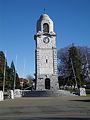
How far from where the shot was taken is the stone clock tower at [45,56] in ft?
248

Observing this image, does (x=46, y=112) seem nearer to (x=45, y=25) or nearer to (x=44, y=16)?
(x=45, y=25)

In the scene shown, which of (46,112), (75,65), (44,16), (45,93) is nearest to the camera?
(46,112)

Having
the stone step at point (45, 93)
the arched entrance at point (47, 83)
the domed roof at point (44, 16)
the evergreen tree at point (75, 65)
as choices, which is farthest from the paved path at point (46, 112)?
the evergreen tree at point (75, 65)

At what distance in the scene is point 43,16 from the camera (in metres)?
Answer: 81.1

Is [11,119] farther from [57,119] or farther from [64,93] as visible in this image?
[64,93]

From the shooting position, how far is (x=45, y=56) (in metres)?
77.4

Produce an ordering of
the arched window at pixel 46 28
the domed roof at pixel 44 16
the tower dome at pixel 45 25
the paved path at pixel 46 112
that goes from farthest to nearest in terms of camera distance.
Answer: the domed roof at pixel 44 16, the arched window at pixel 46 28, the tower dome at pixel 45 25, the paved path at pixel 46 112

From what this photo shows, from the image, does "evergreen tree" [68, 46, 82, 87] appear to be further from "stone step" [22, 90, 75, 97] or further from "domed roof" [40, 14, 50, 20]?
"stone step" [22, 90, 75, 97]

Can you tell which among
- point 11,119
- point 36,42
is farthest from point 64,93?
point 11,119

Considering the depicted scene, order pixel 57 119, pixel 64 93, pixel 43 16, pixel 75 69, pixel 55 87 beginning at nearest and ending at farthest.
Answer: pixel 57 119 → pixel 64 93 → pixel 55 87 → pixel 43 16 → pixel 75 69

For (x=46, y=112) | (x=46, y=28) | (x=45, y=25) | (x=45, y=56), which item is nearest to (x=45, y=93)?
(x=45, y=56)

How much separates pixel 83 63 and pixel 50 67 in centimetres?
1776

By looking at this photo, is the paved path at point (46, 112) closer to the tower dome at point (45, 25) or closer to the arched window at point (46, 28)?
the tower dome at point (45, 25)

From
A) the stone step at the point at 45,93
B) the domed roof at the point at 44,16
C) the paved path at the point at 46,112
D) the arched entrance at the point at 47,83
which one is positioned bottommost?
the paved path at the point at 46,112
